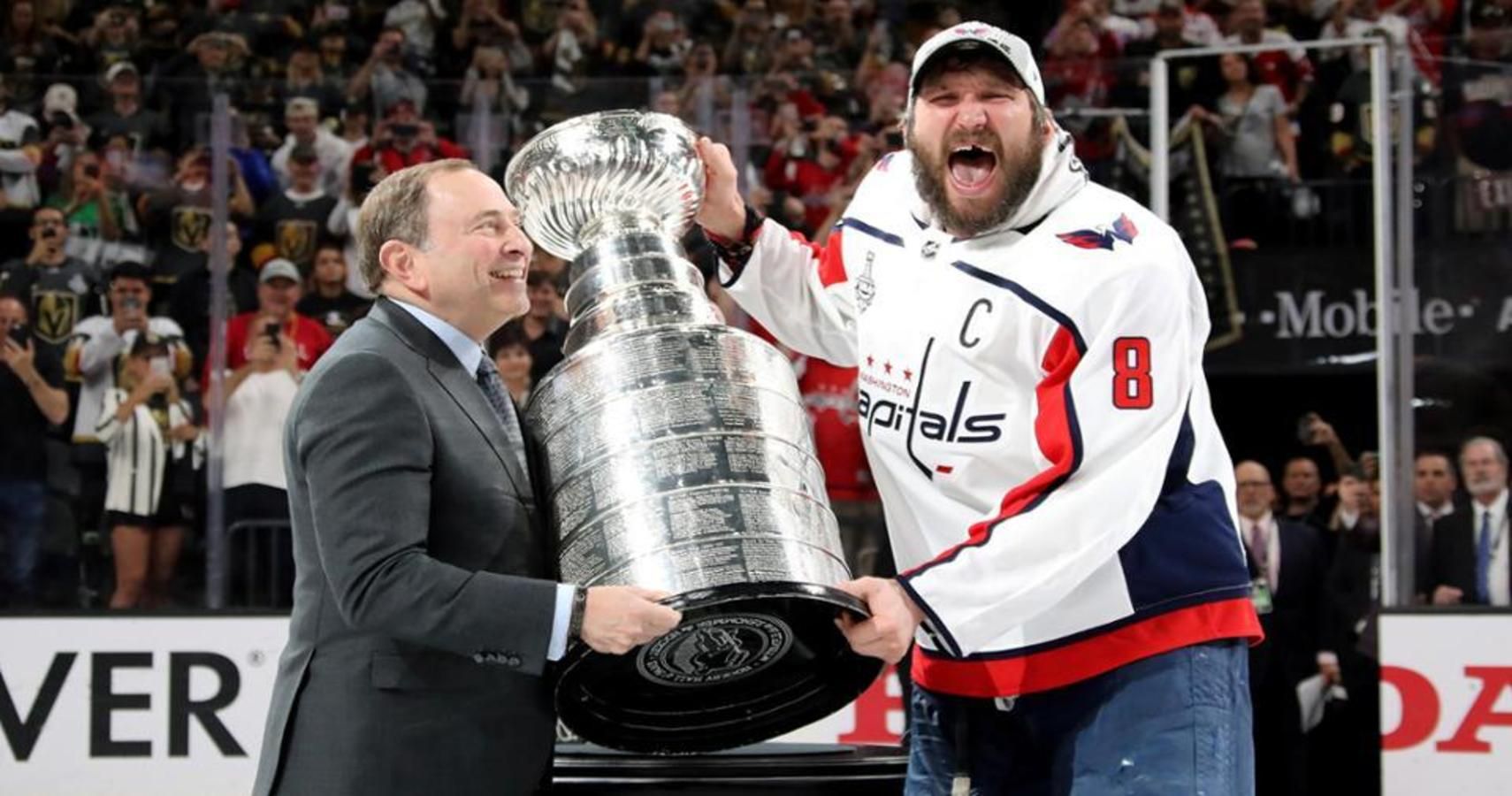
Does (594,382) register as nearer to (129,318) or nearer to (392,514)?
(392,514)

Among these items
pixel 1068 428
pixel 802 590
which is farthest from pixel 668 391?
pixel 1068 428

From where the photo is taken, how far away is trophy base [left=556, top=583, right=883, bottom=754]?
8.71 feet

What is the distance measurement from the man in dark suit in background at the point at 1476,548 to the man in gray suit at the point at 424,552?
13.2ft

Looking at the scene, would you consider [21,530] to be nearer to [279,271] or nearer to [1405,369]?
[279,271]

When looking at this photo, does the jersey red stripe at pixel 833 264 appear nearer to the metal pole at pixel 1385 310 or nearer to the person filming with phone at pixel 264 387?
the person filming with phone at pixel 264 387

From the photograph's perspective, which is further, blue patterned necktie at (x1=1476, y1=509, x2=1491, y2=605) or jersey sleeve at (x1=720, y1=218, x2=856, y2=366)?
blue patterned necktie at (x1=1476, y1=509, x2=1491, y2=605)

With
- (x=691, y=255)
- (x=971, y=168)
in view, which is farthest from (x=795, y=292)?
(x=691, y=255)

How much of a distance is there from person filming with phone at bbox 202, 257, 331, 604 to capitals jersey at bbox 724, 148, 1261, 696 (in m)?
3.67

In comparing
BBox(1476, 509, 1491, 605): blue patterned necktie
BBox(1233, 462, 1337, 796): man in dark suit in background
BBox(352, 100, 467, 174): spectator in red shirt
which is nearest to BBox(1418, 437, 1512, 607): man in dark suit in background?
BBox(1476, 509, 1491, 605): blue patterned necktie

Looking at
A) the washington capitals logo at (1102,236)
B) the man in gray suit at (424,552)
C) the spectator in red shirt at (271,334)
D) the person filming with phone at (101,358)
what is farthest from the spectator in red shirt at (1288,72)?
the man in gray suit at (424,552)

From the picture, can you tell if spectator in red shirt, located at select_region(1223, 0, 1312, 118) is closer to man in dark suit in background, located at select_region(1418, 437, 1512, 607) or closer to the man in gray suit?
man in dark suit in background, located at select_region(1418, 437, 1512, 607)

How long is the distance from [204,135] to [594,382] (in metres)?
4.25

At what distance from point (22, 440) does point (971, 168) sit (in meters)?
4.34

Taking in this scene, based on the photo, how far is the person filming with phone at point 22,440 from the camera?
6.34m
